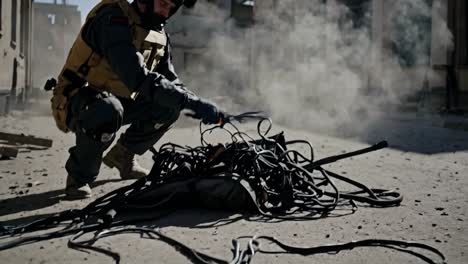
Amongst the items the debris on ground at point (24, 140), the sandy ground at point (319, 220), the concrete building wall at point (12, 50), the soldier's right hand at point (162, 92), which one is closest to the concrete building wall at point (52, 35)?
the concrete building wall at point (12, 50)

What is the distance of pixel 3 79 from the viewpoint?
8961mm

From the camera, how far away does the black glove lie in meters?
2.51

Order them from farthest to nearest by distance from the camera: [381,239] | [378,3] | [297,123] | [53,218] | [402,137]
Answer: [378,3] < [297,123] < [402,137] < [53,218] < [381,239]

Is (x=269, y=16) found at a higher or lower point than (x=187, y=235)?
higher

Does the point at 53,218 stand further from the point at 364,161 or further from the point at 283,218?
the point at 364,161

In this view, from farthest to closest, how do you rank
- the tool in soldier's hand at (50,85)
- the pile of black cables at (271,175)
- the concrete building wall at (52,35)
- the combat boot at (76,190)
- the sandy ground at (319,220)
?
the concrete building wall at (52,35) → the tool in soldier's hand at (50,85) → the combat boot at (76,190) → the pile of black cables at (271,175) → the sandy ground at (319,220)

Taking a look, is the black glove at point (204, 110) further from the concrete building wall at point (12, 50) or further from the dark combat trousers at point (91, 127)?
the concrete building wall at point (12, 50)

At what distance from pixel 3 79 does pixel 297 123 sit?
5534 mm

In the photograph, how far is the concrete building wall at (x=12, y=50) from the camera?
28.7ft

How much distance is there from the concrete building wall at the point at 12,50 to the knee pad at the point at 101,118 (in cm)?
649

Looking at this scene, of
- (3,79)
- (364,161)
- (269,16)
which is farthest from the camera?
(269,16)

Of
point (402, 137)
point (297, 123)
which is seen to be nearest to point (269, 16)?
point (297, 123)

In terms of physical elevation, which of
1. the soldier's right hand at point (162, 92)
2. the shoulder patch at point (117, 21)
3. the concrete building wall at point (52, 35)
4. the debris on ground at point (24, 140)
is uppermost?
the concrete building wall at point (52, 35)

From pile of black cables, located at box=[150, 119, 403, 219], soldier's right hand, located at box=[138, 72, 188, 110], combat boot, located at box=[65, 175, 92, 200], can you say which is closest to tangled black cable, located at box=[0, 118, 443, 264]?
pile of black cables, located at box=[150, 119, 403, 219]
